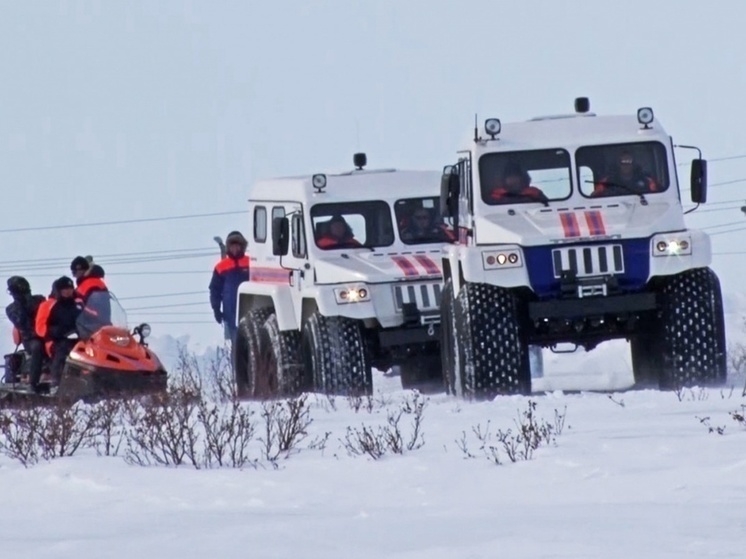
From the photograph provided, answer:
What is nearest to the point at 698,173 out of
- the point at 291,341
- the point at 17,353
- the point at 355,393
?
the point at 355,393

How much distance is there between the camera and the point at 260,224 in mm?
20125

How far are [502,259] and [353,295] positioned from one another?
2.46m

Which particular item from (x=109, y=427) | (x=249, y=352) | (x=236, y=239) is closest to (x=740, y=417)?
(x=109, y=427)

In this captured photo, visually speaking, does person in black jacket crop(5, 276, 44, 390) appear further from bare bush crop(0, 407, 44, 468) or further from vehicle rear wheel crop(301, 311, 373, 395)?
bare bush crop(0, 407, 44, 468)

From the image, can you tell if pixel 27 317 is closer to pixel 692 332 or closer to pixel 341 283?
pixel 341 283

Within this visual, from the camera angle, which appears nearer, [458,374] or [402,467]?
[402,467]

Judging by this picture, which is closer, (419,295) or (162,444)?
(162,444)

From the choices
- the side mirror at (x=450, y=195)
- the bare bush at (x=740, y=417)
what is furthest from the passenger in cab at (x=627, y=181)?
the bare bush at (x=740, y=417)

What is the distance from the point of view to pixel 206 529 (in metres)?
8.34

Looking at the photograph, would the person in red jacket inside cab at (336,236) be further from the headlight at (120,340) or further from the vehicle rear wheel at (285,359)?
the headlight at (120,340)

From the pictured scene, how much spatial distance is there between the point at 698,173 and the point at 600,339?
1680 mm

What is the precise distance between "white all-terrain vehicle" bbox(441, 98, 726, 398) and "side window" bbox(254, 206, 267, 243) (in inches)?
156

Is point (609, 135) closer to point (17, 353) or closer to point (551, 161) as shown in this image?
point (551, 161)

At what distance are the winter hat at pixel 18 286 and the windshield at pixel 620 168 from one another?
235 inches
